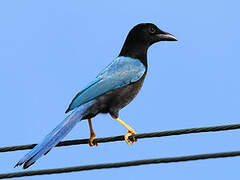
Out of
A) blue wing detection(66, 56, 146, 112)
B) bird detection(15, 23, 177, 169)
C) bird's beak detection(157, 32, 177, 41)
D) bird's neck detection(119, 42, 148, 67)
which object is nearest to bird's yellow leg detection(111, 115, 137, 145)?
bird detection(15, 23, 177, 169)

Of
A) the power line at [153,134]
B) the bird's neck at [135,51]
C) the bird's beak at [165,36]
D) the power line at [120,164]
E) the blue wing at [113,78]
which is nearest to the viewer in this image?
the power line at [120,164]

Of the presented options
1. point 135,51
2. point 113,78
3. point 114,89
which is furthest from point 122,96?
point 135,51

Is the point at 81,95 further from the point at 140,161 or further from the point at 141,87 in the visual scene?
the point at 140,161

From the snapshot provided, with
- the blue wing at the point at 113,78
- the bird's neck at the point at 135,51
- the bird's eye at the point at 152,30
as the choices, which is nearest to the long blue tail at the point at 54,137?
the blue wing at the point at 113,78

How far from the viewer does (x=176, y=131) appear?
20.5 feet

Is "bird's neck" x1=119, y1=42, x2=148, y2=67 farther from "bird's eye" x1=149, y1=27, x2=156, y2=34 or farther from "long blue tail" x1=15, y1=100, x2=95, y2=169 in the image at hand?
"long blue tail" x1=15, y1=100, x2=95, y2=169

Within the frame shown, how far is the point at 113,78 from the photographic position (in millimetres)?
9711

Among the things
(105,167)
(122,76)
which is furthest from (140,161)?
(122,76)

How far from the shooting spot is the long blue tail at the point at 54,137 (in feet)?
23.9

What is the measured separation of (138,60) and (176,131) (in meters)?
4.46

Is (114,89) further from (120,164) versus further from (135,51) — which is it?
(120,164)

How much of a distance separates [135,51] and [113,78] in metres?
1.24

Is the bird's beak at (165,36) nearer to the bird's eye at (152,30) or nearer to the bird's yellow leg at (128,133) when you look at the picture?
the bird's eye at (152,30)

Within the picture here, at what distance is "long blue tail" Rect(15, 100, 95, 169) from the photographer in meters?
7.30
